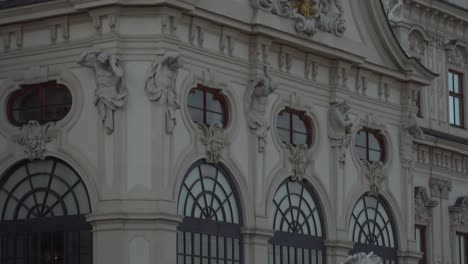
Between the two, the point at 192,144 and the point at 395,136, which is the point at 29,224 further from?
the point at 395,136

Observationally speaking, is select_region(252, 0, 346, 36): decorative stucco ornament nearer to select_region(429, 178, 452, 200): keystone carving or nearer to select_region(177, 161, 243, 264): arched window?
select_region(177, 161, 243, 264): arched window

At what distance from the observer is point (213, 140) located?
40906 millimetres

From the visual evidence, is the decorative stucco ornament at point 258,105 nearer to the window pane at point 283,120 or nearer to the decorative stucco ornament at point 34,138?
the window pane at point 283,120

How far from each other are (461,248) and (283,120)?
1236 cm

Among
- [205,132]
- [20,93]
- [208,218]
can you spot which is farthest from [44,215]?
[205,132]

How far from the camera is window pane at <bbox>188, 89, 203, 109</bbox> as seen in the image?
40781 mm

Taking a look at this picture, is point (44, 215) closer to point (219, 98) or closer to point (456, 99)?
point (219, 98)

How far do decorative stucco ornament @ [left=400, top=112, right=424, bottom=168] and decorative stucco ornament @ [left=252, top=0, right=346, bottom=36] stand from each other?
4.14 meters

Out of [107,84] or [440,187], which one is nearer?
[107,84]

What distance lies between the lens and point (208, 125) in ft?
135

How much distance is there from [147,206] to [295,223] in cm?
655

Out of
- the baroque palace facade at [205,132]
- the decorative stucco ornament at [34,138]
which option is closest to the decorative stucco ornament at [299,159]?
the baroque palace facade at [205,132]

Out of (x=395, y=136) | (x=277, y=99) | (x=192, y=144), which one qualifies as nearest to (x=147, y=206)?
(x=192, y=144)

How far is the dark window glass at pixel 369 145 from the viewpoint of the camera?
47.1 m
